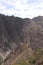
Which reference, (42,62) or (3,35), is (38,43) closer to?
(3,35)

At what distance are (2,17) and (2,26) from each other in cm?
818

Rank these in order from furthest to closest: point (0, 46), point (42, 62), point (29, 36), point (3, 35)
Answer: point (29, 36) < point (3, 35) < point (0, 46) < point (42, 62)

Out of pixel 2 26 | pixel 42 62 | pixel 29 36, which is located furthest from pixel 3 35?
pixel 42 62

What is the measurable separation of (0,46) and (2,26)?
68.3ft

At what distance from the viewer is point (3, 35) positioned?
496ft

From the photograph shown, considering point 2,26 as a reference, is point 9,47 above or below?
Answer: below

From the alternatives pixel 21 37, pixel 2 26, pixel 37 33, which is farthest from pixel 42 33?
pixel 2 26

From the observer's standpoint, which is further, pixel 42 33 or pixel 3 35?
pixel 42 33

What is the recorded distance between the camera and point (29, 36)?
161500mm

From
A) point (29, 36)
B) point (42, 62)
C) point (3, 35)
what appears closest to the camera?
point (42, 62)

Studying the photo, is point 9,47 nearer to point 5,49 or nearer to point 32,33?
point 5,49

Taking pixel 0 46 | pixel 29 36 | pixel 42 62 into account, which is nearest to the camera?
pixel 42 62

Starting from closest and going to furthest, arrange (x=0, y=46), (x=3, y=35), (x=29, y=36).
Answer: (x=0, y=46)
(x=3, y=35)
(x=29, y=36)

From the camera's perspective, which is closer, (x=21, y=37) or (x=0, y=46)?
(x=0, y=46)
